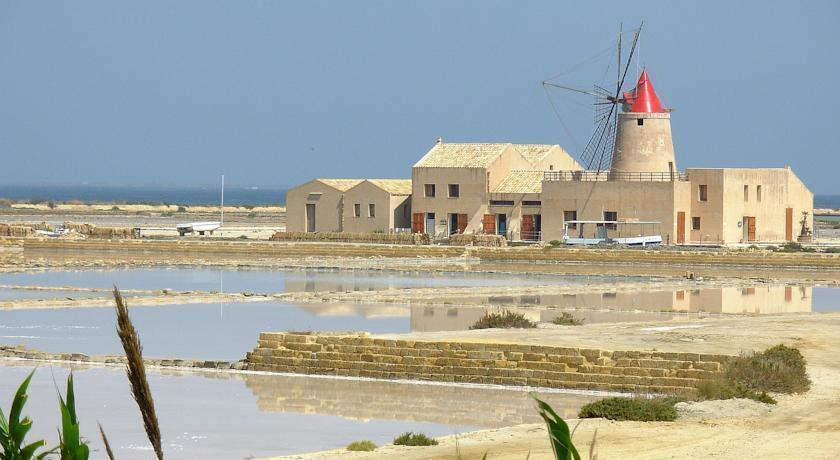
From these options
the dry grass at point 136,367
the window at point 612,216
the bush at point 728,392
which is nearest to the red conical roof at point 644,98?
the window at point 612,216

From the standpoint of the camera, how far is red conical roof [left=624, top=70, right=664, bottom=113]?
41.5m

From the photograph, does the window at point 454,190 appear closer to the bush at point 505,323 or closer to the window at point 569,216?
the window at point 569,216

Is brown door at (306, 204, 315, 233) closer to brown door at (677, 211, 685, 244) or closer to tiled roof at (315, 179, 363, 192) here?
tiled roof at (315, 179, 363, 192)

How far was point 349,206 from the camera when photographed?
146 ft

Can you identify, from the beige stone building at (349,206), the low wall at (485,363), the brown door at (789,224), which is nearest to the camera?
the low wall at (485,363)

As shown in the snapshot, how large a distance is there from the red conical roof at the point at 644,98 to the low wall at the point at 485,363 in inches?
1089

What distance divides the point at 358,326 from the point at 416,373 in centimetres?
554

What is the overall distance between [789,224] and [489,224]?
9025 mm

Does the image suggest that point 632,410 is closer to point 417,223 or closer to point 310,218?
point 417,223

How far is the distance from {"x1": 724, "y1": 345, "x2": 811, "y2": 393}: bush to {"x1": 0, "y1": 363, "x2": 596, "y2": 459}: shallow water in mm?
1375

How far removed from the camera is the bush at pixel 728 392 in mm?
11719

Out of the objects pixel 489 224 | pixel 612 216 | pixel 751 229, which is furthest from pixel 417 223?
pixel 751 229

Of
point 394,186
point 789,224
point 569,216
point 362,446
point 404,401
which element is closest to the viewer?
point 362,446

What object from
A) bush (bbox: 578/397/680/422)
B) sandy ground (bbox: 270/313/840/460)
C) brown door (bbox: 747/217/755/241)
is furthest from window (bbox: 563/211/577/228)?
bush (bbox: 578/397/680/422)
